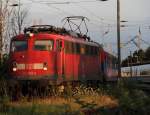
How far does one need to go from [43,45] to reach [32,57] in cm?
92

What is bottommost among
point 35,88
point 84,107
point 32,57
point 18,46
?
point 84,107

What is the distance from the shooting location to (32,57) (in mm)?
23047

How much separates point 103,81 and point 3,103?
19.9 meters

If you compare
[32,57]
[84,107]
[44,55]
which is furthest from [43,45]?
[84,107]

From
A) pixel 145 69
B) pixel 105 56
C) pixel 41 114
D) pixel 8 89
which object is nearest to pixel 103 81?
A: pixel 105 56

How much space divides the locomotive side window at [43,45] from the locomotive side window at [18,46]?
513 mm

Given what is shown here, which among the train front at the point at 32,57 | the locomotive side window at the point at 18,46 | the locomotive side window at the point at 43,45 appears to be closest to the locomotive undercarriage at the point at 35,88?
the train front at the point at 32,57

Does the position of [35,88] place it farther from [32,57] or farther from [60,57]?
[60,57]

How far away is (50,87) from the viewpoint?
2219 centimetres

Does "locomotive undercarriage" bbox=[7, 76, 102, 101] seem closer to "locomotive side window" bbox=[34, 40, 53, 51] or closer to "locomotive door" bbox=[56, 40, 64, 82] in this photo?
"locomotive door" bbox=[56, 40, 64, 82]

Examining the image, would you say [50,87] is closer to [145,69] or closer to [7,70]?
[7,70]

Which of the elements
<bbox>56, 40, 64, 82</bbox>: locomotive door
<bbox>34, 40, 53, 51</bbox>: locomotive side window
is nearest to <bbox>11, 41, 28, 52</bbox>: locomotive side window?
<bbox>34, 40, 53, 51</bbox>: locomotive side window

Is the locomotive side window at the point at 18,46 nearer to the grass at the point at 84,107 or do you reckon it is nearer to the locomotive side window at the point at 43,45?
the locomotive side window at the point at 43,45

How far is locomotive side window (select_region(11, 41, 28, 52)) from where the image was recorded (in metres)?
23.7
